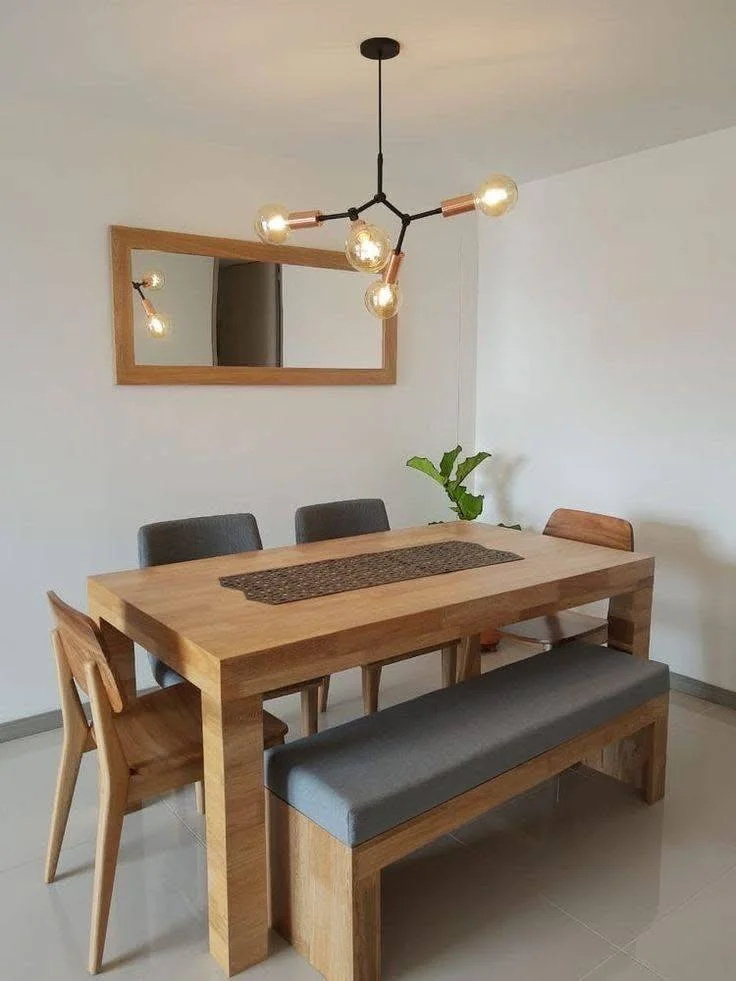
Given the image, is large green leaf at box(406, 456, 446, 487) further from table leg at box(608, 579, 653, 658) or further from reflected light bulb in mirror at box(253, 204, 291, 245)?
reflected light bulb in mirror at box(253, 204, 291, 245)

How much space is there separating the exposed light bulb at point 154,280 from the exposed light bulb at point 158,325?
0.12 meters

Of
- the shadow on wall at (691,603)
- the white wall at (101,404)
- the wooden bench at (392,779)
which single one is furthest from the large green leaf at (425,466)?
the wooden bench at (392,779)

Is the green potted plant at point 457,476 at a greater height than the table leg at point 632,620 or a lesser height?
greater

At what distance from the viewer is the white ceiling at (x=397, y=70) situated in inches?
86.0

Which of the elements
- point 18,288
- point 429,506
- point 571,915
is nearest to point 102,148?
point 18,288

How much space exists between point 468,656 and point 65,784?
159 centimetres

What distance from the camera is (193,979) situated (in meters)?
→ 1.80

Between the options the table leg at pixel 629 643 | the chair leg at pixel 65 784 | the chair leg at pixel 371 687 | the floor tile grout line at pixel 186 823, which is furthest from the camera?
the chair leg at pixel 371 687

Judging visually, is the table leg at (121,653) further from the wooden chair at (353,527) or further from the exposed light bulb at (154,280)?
the exposed light bulb at (154,280)

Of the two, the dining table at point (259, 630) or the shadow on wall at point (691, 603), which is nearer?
the dining table at point (259, 630)

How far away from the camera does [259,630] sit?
6.12 feet

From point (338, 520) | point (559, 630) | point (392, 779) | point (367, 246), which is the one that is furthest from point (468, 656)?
point (367, 246)

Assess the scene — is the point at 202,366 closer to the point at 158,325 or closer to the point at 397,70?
the point at 158,325

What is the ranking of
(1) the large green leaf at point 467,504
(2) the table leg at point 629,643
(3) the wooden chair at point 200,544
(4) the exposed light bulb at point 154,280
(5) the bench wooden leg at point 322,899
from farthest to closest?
(1) the large green leaf at point 467,504 → (4) the exposed light bulb at point 154,280 → (3) the wooden chair at point 200,544 → (2) the table leg at point 629,643 → (5) the bench wooden leg at point 322,899
